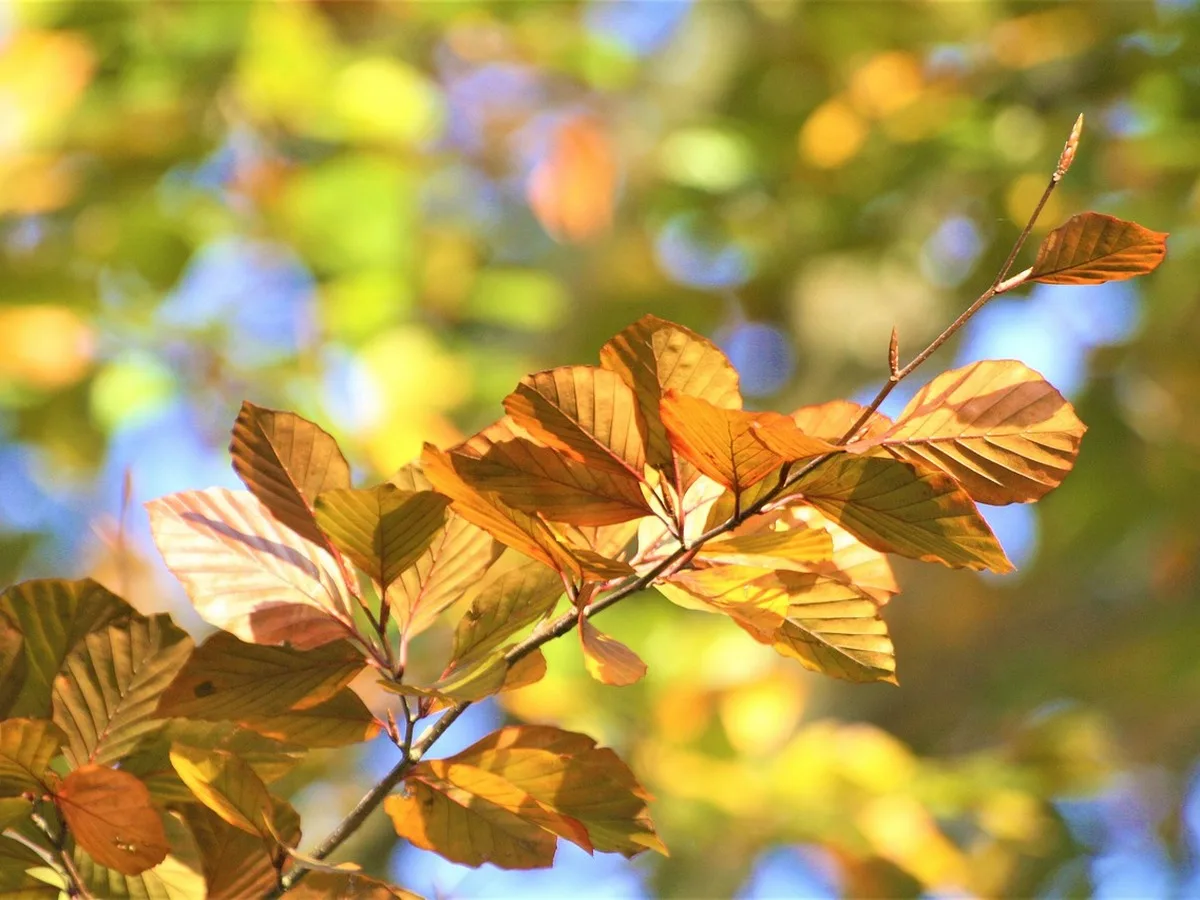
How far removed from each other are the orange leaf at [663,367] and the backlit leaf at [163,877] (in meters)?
0.15

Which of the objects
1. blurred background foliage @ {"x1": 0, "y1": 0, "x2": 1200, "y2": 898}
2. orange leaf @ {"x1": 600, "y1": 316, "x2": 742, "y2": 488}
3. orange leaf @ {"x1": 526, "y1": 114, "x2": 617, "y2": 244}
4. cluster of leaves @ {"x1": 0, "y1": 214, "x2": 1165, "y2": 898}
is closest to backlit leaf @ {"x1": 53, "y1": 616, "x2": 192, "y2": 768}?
cluster of leaves @ {"x1": 0, "y1": 214, "x2": 1165, "y2": 898}

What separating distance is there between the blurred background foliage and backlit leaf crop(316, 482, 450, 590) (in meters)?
0.62

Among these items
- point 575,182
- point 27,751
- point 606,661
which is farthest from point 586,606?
point 575,182

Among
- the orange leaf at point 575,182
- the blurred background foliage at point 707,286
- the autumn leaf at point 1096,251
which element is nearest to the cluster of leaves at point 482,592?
the autumn leaf at point 1096,251

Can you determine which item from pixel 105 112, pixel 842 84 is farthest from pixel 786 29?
pixel 105 112

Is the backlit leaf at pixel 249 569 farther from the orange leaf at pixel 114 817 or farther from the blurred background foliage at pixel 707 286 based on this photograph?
the blurred background foliage at pixel 707 286

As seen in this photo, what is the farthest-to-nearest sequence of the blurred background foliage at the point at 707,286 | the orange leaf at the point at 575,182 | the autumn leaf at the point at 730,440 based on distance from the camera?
the orange leaf at the point at 575,182, the blurred background foliage at the point at 707,286, the autumn leaf at the point at 730,440

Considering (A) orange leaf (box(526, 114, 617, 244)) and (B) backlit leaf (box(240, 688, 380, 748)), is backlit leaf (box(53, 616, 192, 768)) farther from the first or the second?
(A) orange leaf (box(526, 114, 617, 244))

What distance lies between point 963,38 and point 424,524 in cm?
162

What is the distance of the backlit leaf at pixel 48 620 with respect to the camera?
0.27 m

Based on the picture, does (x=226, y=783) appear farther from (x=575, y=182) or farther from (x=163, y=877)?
(x=575, y=182)

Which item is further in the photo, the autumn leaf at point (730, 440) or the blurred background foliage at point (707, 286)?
the blurred background foliage at point (707, 286)

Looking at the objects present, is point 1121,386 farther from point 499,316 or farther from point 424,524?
point 424,524

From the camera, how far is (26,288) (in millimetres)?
1278
